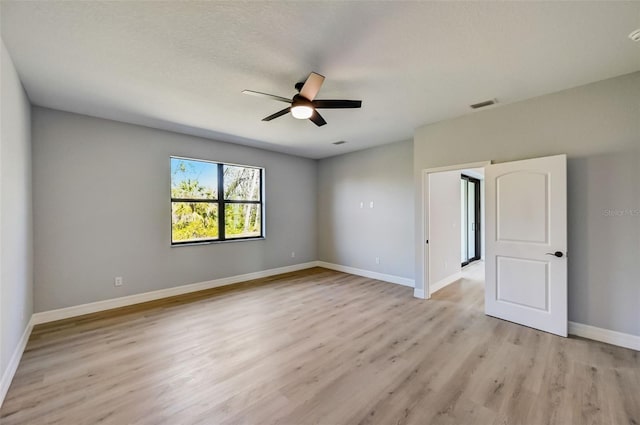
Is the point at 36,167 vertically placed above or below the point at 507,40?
below

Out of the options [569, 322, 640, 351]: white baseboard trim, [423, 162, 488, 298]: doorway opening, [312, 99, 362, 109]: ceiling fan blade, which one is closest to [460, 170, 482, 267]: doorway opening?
[423, 162, 488, 298]: doorway opening

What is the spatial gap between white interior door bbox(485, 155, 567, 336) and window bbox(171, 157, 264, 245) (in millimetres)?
4178

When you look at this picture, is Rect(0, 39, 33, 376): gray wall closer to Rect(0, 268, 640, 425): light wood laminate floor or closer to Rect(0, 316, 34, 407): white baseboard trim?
Rect(0, 316, 34, 407): white baseboard trim

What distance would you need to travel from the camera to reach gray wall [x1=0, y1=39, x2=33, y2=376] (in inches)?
81.0

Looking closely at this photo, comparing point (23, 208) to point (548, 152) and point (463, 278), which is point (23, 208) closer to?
point (548, 152)

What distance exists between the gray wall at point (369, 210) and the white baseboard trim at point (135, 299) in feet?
5.61

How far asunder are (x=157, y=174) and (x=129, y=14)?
→ 112 inches

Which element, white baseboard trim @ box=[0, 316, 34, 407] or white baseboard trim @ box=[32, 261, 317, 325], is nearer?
white baseboard trim @ box=[0, 316, 34, 407]

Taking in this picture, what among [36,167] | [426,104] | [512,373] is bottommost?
[512,373]

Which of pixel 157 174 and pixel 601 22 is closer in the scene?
pixel 601 22

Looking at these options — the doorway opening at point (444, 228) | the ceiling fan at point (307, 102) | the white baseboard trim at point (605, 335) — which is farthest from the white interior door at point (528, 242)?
the ceiling fan at point (307, 102)

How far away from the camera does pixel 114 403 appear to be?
1916 millimetres

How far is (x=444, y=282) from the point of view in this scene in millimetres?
4871

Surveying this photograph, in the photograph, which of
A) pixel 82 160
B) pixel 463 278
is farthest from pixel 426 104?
pixel 82 160
